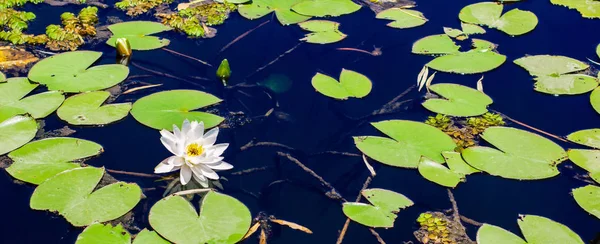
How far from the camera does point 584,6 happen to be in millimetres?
4820

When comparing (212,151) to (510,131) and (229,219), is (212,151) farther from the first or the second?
(510,131)

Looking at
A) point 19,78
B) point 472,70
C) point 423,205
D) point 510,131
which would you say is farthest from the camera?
point 472,70

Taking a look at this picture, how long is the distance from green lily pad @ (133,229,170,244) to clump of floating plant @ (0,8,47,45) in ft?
7.35

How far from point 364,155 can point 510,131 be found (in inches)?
36.8

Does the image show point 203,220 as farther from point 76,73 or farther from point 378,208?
point 76,73

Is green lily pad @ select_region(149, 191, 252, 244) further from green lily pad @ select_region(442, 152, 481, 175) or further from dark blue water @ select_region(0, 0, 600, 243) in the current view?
green lily pad @ select_region(442, 152, 481, 175)

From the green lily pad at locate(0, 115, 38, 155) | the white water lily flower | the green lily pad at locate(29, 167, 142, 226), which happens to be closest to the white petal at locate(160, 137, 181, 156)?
the white water lily flower

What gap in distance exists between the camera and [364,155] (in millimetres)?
3098

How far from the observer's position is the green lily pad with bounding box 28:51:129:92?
3514 millimetres

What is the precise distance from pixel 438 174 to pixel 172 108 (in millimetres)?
1640

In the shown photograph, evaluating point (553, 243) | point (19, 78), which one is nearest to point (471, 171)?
point (553, 243)

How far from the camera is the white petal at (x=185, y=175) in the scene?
279cm

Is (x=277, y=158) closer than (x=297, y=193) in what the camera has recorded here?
No

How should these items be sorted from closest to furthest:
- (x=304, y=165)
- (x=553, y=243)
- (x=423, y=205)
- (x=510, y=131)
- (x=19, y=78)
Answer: (x=553, y=243) → (x=423, y=205) → (x=304, y=165) → (x=510, y=131) → (x=19, y=78)
